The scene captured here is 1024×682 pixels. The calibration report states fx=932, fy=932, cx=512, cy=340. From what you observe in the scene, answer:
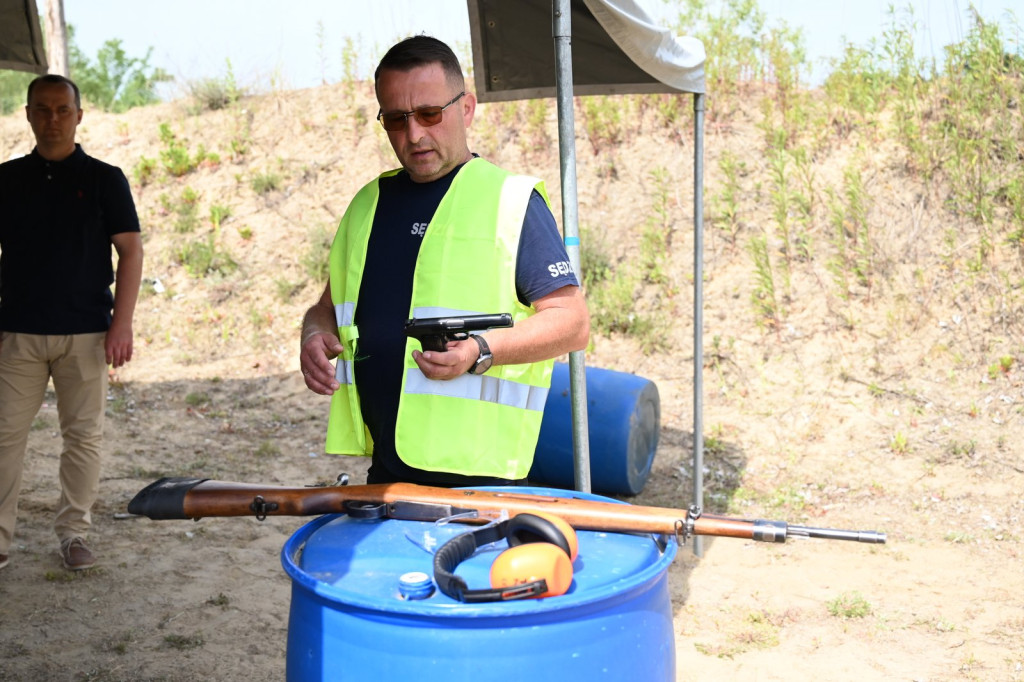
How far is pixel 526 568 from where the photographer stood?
5.36ft

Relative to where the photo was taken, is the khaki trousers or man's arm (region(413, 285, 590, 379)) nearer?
man's arm (region(413, 285, 590, 379))

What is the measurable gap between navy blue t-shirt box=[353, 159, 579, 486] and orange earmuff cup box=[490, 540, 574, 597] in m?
0.71

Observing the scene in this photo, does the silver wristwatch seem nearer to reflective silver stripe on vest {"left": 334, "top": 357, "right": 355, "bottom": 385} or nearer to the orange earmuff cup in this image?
reflective silver stripe on vest {"left": 334, "top": 357, "right": 355, "bottom": 385}

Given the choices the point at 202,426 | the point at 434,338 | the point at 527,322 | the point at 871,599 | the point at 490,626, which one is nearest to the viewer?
the point at 490,626

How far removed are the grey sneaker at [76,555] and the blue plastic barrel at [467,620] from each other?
10.7 feet

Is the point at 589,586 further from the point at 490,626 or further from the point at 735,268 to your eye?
the point at 735,268

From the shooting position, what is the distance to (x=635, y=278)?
8789 mm

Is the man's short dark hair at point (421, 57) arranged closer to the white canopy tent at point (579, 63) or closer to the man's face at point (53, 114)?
the white canopy tent at point (579, 63)

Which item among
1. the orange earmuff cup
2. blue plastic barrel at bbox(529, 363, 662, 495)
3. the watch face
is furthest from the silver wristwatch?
blue plastic barrel at bbox(529, 363, 662, 495)

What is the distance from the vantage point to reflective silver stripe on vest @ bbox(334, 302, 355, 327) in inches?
99.4

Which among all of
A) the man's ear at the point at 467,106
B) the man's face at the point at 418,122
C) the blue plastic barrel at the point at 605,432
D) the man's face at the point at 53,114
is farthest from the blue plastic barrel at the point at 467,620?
the blue plastic barrel at the point at 605,432

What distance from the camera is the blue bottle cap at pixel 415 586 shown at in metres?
1.67

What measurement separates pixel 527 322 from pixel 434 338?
0.28m

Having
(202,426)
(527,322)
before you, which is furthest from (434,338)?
(202,426)
